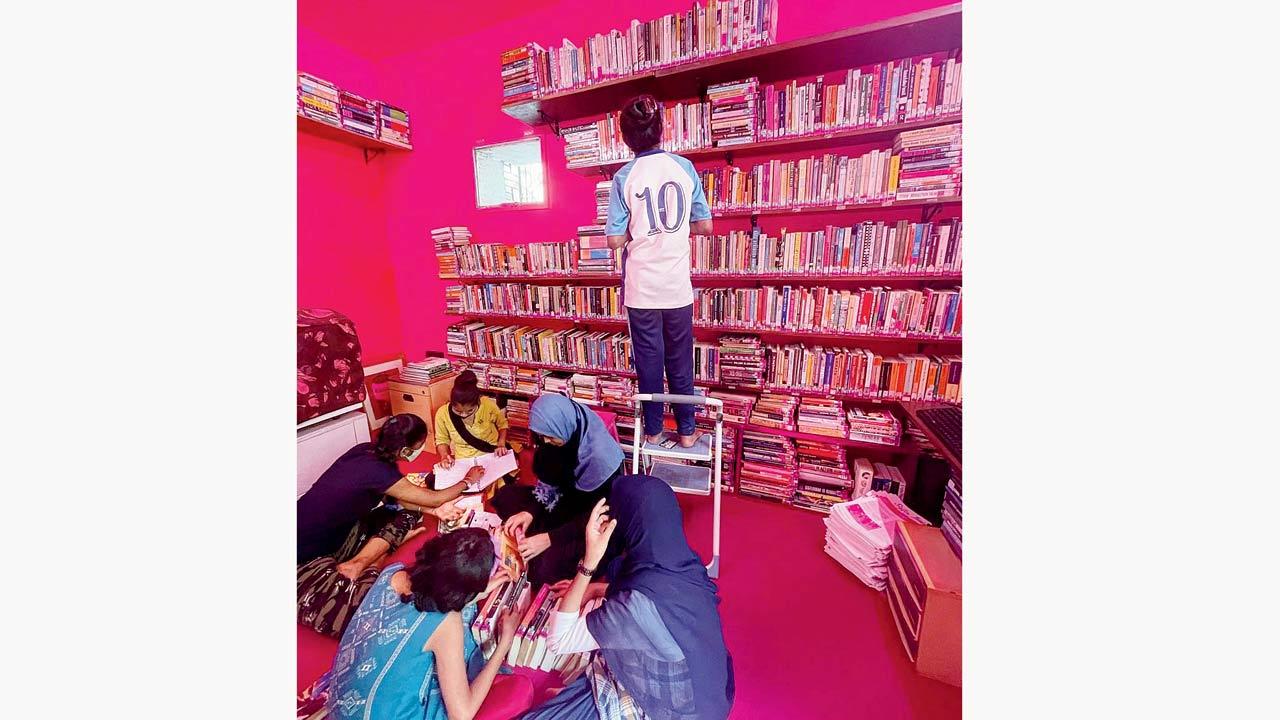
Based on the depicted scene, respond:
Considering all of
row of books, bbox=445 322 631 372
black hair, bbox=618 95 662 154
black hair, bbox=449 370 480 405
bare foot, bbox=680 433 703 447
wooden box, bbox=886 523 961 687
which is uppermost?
black hair, bbox=618 95 662 154

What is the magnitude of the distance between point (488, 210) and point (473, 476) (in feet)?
7.72

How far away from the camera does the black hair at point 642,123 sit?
78.2 inches

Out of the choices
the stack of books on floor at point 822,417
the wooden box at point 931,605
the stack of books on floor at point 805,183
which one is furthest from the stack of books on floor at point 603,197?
the wooden box at point 931,605

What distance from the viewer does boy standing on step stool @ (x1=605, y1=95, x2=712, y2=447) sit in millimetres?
2045

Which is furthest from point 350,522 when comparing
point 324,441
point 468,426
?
point 324,441

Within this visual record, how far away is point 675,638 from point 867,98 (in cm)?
265

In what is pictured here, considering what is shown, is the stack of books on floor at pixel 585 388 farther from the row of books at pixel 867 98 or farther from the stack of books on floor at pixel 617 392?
the row of books at pixel 867 98

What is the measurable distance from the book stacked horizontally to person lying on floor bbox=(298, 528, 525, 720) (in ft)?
5.99

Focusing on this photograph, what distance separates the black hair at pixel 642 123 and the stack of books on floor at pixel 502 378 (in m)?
2.22

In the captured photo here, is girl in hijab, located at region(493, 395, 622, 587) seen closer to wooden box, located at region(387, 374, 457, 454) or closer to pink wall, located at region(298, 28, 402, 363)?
wooden box, located at region(387, 374, 457, 454)

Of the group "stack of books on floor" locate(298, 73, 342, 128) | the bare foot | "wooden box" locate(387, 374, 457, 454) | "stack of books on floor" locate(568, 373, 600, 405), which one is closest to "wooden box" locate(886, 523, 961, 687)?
the bare foot

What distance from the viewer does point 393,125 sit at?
3.60 meters
